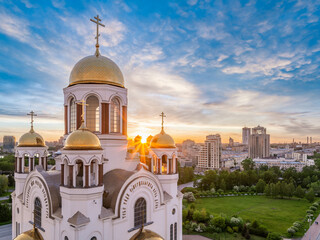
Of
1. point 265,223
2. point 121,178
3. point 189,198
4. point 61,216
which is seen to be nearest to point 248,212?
point 265,223

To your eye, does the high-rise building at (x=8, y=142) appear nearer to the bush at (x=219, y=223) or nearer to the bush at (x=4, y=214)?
the bush at (x=4, y=214)

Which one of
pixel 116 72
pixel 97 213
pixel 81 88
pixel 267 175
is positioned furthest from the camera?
pixel 267 175

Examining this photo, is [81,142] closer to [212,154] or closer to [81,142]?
[81,142]

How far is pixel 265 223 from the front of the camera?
2658 centimetres

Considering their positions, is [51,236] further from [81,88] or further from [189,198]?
[189,198]

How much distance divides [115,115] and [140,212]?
5.93 meters

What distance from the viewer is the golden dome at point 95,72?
13828 millimetres

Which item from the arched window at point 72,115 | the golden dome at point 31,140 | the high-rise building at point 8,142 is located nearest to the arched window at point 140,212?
the arched window at point 72,115

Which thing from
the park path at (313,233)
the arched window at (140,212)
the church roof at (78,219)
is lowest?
the park path at (313,233)

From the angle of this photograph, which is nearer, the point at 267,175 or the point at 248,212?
the point at 248,212

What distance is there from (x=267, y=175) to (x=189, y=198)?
811 inches

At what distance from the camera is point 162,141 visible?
14.9 meters

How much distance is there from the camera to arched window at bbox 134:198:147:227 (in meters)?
11.9

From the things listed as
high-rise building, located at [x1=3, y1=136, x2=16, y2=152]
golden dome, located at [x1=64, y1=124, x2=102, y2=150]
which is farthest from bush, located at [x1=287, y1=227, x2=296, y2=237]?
high-rise building, located at [x1=3, y1=136, x2=16, y2=152]
